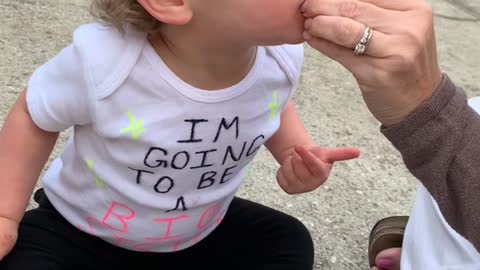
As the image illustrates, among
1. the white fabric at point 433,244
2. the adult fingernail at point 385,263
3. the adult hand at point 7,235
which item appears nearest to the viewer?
the adult hand at point 7,235

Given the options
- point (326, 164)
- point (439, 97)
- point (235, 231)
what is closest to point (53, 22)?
point (235, 231)

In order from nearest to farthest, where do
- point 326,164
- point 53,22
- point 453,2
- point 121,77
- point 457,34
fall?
point 121,77 → point 326,164 → point 53,22 → point 457,34 → point 453,2

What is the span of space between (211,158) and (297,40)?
26 cm

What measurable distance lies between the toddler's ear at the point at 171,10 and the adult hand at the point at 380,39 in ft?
0.54

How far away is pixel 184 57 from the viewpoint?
1141 millimetres

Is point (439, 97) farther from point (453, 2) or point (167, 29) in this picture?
point (453, 2)

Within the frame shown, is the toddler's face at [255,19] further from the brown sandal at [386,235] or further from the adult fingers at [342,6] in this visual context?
the brown sandal at [386,235]

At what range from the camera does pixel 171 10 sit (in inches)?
41.6

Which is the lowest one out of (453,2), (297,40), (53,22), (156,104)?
(453,2)

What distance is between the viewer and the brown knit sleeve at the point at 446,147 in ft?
3.47

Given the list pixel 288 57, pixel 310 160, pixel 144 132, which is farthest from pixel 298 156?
pixel 144 132

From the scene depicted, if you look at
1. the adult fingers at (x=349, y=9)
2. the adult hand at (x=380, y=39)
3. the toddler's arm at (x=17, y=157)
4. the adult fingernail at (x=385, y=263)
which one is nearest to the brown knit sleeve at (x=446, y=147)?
the adult hand at (x=380, y=39)

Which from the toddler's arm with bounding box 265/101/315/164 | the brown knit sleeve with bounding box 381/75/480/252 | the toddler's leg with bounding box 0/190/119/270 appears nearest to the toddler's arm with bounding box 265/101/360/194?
the toddler's arm with bounding box 265/101/315/164

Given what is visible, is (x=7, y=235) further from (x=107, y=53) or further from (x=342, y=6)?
(x=342, y=6)
